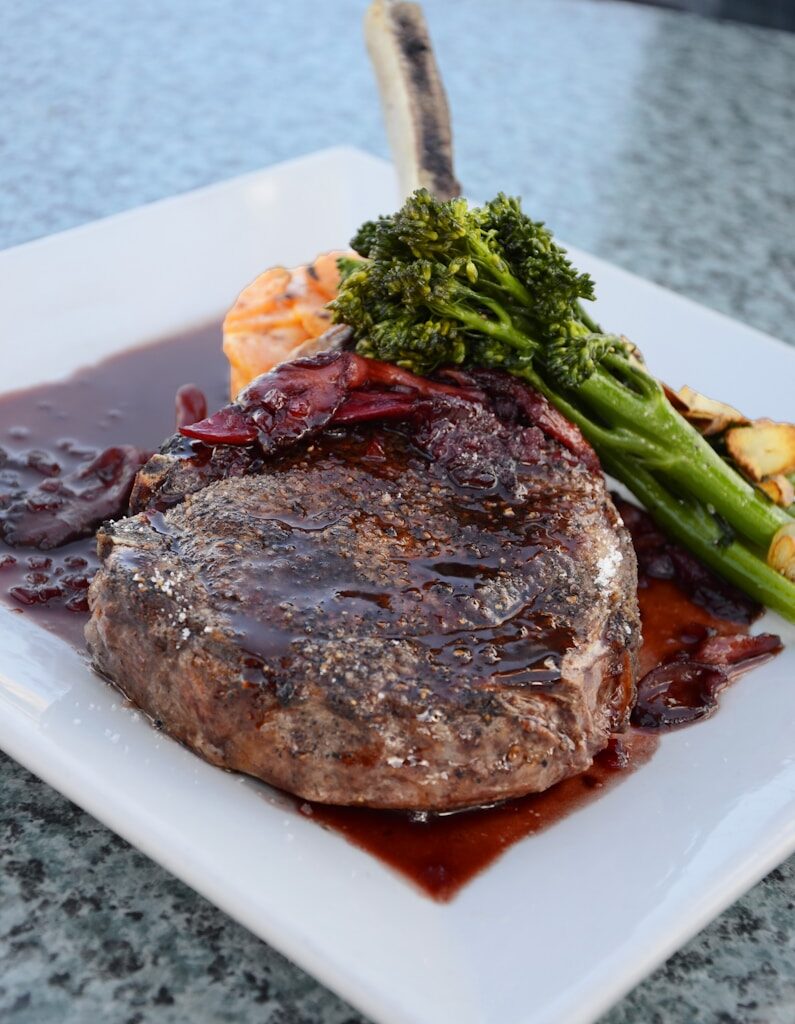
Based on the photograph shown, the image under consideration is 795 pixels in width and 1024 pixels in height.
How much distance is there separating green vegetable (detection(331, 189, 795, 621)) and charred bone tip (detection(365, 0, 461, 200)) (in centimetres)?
85

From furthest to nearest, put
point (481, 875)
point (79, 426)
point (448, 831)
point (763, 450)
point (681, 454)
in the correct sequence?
point (79, 426)
point (763, 450)
point (681, 454)
point (448, 831)
point (481, 875)

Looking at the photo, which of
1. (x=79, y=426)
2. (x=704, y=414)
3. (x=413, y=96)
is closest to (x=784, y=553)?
(x=704, y=414)

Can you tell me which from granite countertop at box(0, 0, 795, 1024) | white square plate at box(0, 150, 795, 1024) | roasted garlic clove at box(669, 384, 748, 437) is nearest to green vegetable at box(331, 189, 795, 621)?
roasted garlic clove at box(669, 384, 748, 437)

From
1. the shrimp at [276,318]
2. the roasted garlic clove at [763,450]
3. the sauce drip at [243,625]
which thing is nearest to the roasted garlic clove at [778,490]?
the roasted garlic clove at [763,450]

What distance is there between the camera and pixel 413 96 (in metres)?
4.93

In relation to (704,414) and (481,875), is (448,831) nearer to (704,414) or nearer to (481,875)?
(481,875)

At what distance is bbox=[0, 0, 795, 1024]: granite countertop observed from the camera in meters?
6.50

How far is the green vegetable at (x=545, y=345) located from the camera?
3809mm

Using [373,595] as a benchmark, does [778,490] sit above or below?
below

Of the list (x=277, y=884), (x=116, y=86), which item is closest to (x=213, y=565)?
(x=277, y=884)

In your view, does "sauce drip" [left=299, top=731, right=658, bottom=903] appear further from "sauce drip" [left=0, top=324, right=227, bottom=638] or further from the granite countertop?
"sauce drip" [left=0, top=324, right=227, bottom=638]

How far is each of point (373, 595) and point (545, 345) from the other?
127 centimetres

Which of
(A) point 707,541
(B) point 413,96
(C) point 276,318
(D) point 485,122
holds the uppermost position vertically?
(B) point 413,96

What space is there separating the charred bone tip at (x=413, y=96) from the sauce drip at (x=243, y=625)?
115 cm
